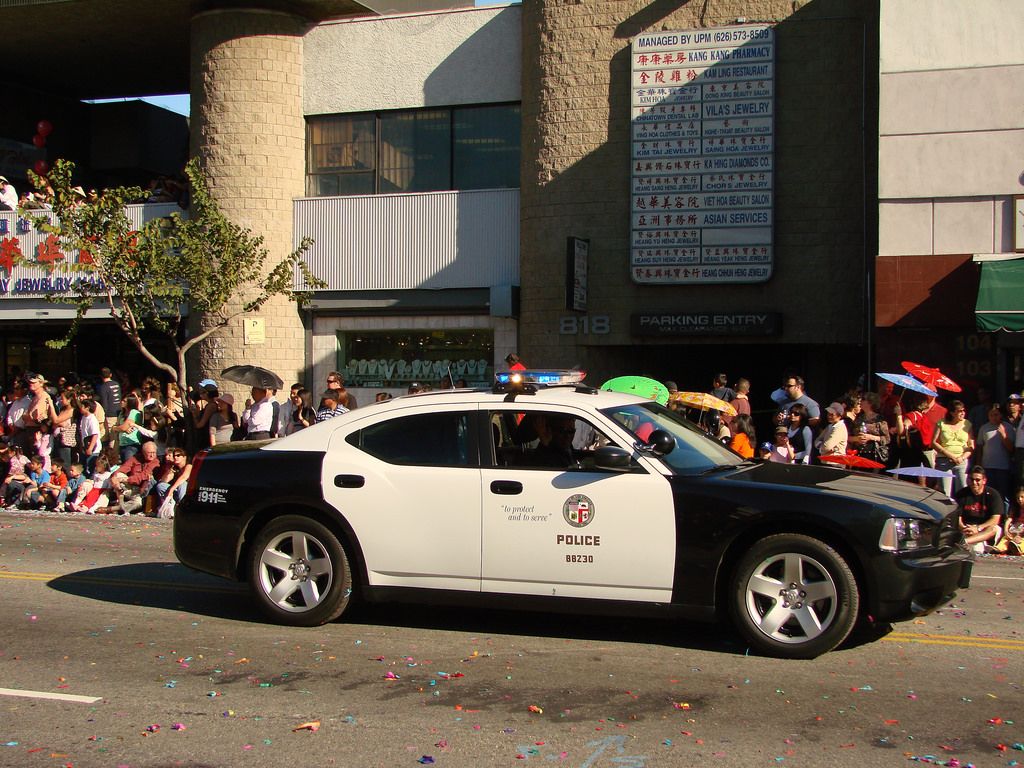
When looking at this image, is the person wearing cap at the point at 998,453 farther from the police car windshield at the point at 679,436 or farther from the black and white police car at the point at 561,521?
the police car windshield at the point at 679,436

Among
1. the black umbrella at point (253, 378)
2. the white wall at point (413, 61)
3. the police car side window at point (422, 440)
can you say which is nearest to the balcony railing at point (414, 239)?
the white wall at point (413, 61)

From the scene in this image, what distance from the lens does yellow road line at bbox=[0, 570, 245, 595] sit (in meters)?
8.88

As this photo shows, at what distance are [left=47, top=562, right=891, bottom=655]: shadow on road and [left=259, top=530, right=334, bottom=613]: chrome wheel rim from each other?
0.35 m

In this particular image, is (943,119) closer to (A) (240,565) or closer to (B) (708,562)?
(B) (708,562)

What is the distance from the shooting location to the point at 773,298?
18.5 metres

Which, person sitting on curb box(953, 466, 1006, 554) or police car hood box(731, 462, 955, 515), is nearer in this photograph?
police car hood box(731, 462, 955, 515)

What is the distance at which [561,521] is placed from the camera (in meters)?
6.95

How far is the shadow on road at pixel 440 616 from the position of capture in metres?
7.22

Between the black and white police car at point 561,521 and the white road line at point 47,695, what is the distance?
174cm

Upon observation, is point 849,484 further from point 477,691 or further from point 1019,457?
point 1019,457

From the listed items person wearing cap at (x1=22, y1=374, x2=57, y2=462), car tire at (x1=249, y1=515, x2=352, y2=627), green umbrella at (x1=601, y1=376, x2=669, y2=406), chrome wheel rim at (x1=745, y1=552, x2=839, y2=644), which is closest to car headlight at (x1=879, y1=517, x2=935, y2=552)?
chrome wheel rim at (x1=745, y1=552, x2=839, y2=644)

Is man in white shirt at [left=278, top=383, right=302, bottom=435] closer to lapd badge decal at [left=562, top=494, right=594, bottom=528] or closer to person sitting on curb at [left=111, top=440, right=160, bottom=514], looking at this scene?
person sitting on curb at [left=111, top=440, right=160, bottom=514]

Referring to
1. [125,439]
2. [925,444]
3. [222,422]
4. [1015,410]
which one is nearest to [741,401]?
[925,444]

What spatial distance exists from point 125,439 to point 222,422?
4.85 ft
